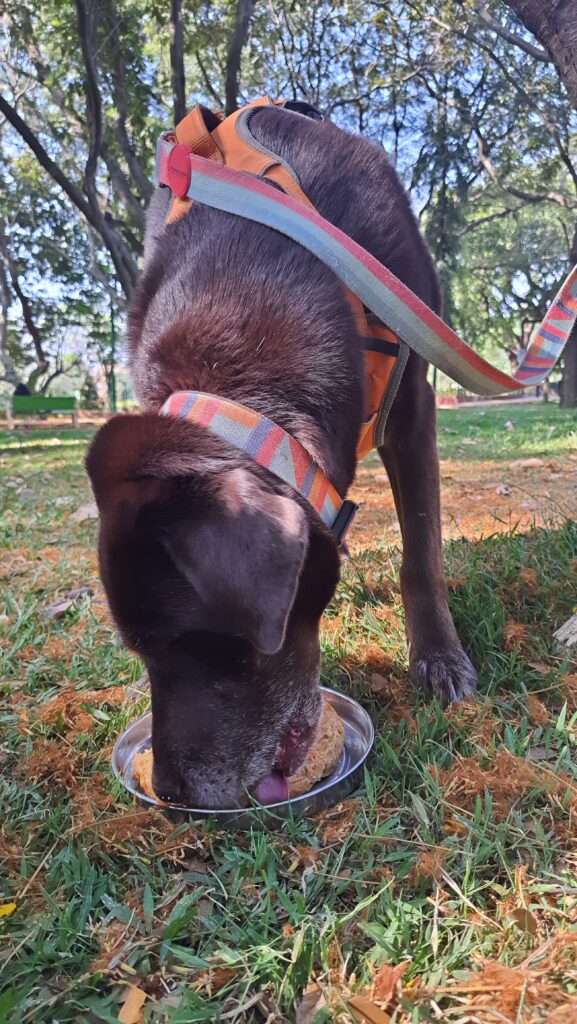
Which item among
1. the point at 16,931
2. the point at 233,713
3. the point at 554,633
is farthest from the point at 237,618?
the point at 554,633

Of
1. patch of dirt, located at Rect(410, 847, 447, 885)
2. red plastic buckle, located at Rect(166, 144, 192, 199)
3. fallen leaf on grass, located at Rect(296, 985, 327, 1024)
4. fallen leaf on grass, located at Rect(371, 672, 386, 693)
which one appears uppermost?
red plastic buckle, located at Rect(166, 144, 192, 199)

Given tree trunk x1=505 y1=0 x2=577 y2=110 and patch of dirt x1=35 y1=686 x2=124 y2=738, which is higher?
tree trunk x1=505 y1=0 x2=577 y2=110

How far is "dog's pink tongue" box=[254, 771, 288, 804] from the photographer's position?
1924 millimetres

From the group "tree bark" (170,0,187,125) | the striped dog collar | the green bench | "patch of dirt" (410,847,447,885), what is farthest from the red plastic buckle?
the green bench

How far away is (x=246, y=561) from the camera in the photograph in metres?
1.42

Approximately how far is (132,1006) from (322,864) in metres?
0.52

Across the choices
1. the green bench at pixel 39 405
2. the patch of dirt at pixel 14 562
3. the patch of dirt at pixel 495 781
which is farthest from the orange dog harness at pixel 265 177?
the green bench at pixel 39 405

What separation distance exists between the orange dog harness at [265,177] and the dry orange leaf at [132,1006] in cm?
159

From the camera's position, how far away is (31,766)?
2.11m

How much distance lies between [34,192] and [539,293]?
2274 cm

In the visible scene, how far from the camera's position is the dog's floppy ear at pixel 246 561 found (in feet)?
4.66

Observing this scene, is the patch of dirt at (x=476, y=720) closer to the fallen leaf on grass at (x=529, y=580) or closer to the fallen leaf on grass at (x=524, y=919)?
the fallen leaf on grass at (x=524, y=919)

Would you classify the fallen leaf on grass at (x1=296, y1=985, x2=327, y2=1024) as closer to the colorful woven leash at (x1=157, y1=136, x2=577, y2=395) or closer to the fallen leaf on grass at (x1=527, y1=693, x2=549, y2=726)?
the fallen leaf on grass at (x1=527, y1=693, x2=549, y2=726)

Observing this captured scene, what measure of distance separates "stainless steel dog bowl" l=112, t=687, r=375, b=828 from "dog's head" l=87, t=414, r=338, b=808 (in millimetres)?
62
